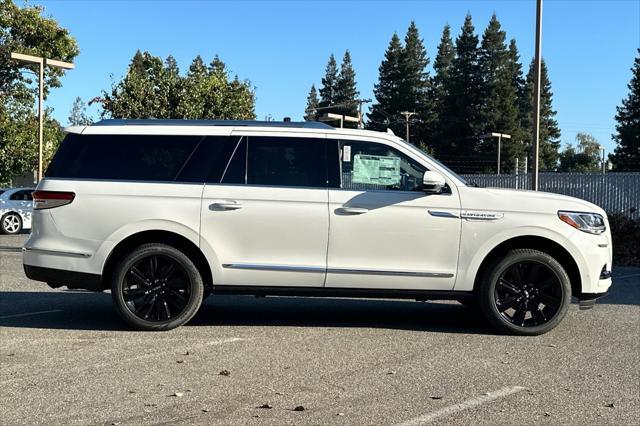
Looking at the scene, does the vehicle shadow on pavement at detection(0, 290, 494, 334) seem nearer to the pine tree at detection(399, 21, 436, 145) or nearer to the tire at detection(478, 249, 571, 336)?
the tire at detection(478, 249, 571, 336)

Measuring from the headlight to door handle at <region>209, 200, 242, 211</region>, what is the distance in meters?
3.12

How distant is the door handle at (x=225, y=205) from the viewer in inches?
257

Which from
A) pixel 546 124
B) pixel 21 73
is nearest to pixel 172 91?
pixel 21 73

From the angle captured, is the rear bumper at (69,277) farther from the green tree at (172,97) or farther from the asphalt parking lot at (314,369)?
the green tree at (172,97)

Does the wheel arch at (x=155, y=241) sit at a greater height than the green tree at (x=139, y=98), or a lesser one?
lesser

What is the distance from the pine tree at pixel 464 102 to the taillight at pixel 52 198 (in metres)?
68.6

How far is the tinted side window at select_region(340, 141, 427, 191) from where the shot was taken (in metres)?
6.62

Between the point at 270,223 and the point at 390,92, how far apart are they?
79.0m

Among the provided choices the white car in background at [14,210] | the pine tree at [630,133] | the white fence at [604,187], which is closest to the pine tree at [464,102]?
the pine tree at [630,133]

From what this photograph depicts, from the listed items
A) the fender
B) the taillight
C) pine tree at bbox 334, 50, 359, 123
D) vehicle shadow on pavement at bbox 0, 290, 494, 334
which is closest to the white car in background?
vehicle shadow on pavement at bbox 0, 290, 494, 334

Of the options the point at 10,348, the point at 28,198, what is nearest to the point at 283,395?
the point at 10,348

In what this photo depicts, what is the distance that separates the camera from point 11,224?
21719 mm

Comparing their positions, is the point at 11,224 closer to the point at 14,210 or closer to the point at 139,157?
the point at 14,210

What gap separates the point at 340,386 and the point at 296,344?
132cm
